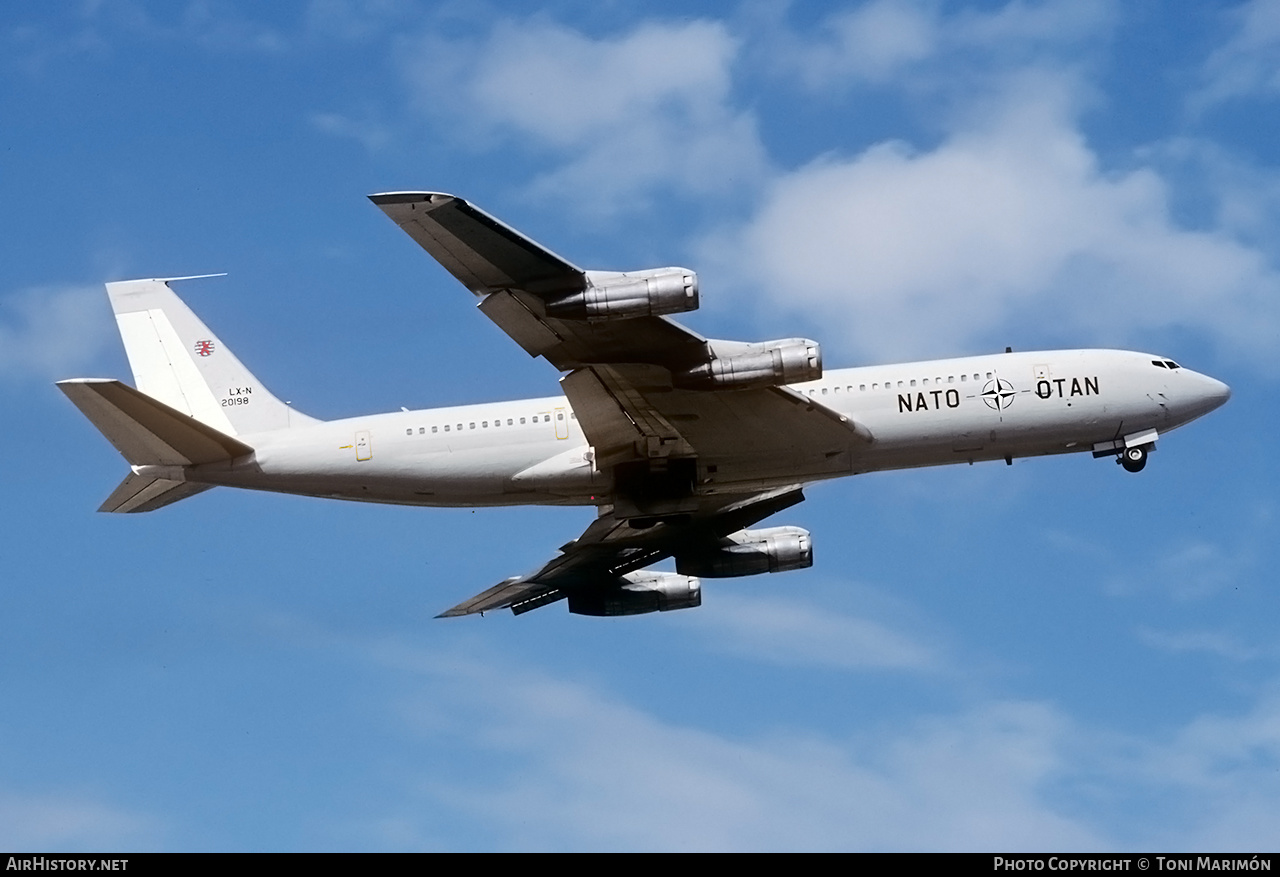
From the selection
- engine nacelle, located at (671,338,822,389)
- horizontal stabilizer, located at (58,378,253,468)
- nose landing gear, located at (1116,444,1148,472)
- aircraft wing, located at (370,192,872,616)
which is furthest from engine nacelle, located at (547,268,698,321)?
nose landing gear, located at (1116,444,1148,472)

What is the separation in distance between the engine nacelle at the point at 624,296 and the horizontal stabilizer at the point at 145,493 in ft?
48.3

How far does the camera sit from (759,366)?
41625mm

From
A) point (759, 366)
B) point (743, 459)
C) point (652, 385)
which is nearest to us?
point (759, 366)

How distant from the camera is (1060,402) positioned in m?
45.2

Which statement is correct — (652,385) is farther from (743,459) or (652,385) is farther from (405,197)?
(405,197)

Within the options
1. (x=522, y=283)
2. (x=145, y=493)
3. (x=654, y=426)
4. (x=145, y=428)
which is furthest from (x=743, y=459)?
(x=145, y=493)

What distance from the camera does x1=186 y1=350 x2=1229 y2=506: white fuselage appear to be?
4453 centimetres

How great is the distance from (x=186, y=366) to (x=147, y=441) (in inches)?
239

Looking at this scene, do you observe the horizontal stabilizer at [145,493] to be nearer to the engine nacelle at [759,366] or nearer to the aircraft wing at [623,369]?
the aircraft wing at [623,369]

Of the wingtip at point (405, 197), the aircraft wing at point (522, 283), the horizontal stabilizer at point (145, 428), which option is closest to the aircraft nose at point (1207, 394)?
the aircraft wing at point (522, 283)

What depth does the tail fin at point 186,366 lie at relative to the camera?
47.9m

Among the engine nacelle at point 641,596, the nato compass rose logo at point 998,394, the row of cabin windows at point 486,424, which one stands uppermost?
the nato compass rose logo at point 998,394
